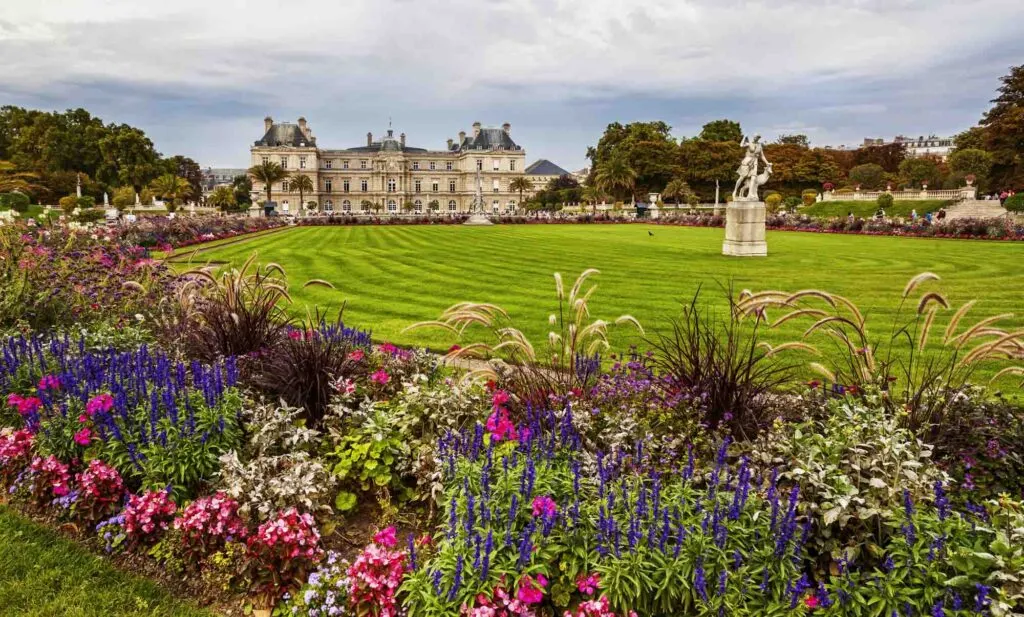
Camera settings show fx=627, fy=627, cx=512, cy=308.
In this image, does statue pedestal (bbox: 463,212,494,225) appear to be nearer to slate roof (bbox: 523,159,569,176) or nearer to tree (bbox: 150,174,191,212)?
tree (bbox: 150,174,191,212)

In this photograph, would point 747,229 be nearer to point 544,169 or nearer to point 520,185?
point 520,185

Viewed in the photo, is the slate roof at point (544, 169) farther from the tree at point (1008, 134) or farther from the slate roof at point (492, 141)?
the tree at point (1008, 134)

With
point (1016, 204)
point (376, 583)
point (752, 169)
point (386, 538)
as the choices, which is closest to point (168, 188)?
point (752, 169)

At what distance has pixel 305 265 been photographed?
17.6m

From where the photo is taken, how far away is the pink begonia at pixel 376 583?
2877mm

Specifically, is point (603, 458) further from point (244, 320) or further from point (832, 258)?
point (832, 258)

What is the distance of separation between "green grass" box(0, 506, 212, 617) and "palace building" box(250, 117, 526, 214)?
112m

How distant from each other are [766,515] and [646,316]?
7.11 metres

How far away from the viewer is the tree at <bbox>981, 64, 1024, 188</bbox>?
1939 inches

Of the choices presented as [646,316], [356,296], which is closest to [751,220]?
[646,316]

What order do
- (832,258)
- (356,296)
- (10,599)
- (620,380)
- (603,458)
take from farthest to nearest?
(832,258), (356,296), (620,380), (603,458), (10,599)

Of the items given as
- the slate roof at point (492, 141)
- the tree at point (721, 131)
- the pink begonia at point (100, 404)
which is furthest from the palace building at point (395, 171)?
the pink begonia at point (100, 404)

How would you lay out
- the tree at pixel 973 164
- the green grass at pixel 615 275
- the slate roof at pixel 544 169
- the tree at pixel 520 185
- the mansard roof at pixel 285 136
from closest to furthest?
the green grass at pixel 615 275
the tree at pixel 973 164
the tree at pixel 520 185
the mansard roof at pixel 285 136
the slate roof at pixel 544 169

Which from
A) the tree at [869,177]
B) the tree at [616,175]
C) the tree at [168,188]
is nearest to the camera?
the tree at [168,188]
